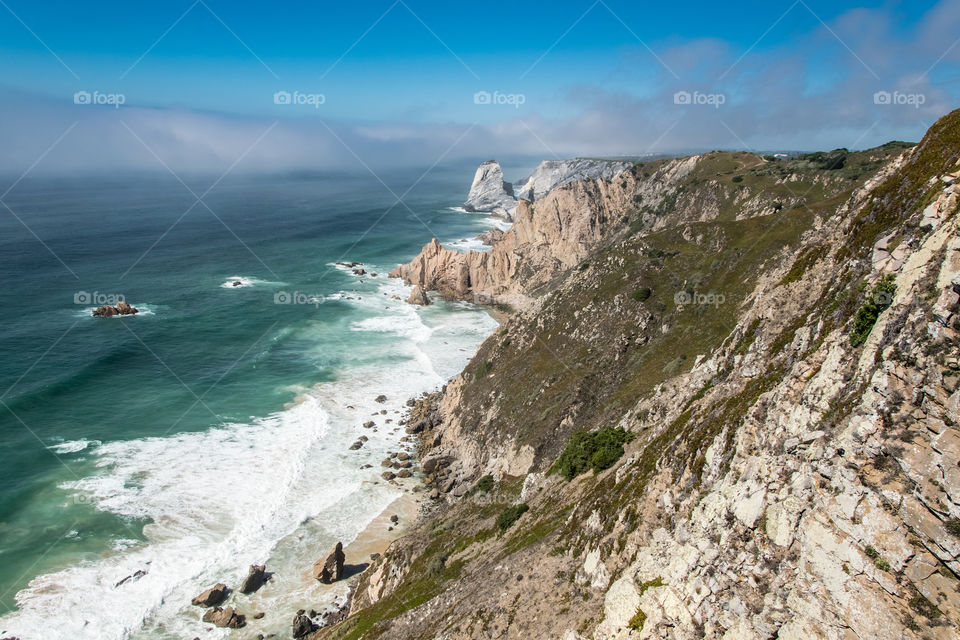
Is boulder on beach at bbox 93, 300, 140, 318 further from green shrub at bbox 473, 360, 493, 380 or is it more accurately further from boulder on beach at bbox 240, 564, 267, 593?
boulder on beach at bbox 240, 564, 267, 593

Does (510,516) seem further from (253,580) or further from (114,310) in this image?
(114,310)

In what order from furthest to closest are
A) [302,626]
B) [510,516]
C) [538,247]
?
1. [538,247]
2. [302,626]
3. [510,516]

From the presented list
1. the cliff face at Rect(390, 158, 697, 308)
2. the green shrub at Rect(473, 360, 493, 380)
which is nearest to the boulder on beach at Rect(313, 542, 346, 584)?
the green shrub at Rect(473, 360, 493, 380)

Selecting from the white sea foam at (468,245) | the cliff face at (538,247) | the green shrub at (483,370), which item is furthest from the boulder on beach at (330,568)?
the white sea foam at (468,245)

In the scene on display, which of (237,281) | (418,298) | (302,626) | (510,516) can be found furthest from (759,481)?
(237,281)

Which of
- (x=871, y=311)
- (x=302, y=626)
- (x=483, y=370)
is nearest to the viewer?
(x=871, y=311)

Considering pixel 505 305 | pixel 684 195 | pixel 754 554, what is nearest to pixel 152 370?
pixel 505 305

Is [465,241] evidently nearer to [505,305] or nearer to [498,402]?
[505,305]

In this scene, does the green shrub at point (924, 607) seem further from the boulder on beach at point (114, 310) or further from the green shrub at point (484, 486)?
the boulder on beach at point (114, 310)
